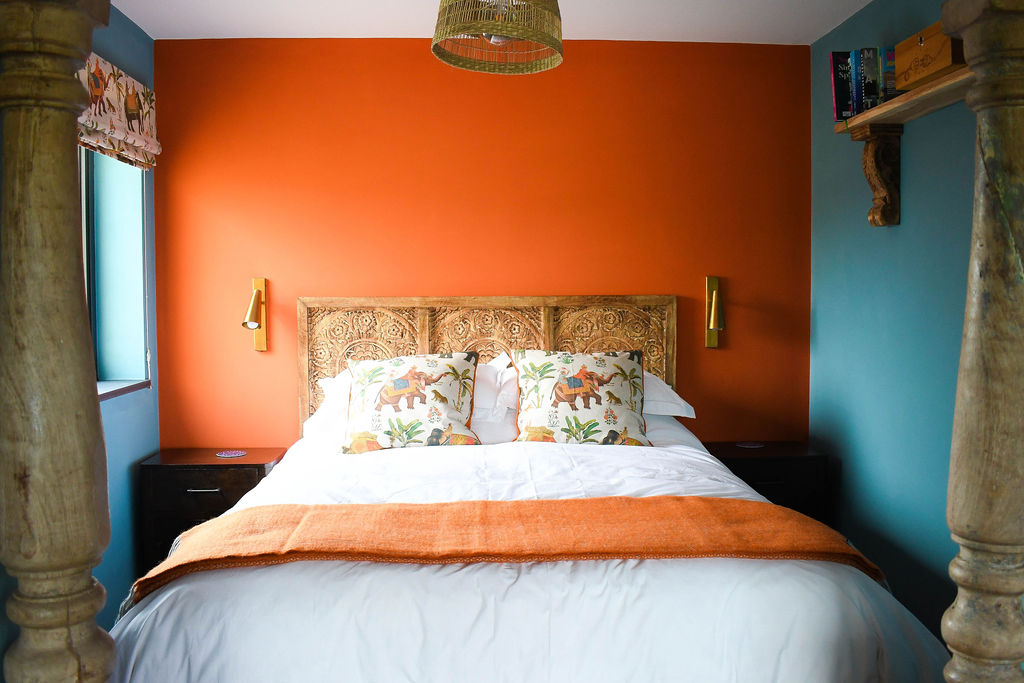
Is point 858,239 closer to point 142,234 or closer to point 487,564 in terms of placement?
point 487,564

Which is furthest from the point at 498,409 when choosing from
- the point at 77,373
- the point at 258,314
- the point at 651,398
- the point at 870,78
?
the point at 77,373

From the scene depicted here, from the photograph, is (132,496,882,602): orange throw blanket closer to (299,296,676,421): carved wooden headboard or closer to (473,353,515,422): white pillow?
(473,353,515,422): white pillow

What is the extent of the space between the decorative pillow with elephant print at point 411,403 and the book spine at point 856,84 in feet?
5.94

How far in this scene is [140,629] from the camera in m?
1.76

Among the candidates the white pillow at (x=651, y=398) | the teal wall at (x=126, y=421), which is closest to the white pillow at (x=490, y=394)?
the white pillow at (x=651, y=398)

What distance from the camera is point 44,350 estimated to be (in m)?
1.17

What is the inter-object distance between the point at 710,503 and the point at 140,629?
150 centimetres

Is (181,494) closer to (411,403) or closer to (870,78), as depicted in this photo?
(411,403)

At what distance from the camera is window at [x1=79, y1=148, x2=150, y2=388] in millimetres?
3547

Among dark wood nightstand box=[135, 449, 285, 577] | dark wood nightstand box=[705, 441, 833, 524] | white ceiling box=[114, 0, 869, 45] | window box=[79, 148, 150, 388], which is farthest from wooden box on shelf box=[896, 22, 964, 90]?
window box=[79, 148, 150, 388]

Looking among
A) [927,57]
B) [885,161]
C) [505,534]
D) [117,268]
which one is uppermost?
[927,57]

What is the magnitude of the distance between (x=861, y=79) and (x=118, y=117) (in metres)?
2.89

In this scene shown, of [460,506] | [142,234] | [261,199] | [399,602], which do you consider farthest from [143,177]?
[399,602]

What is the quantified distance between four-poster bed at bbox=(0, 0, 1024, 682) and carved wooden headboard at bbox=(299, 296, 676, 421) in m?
2.49
